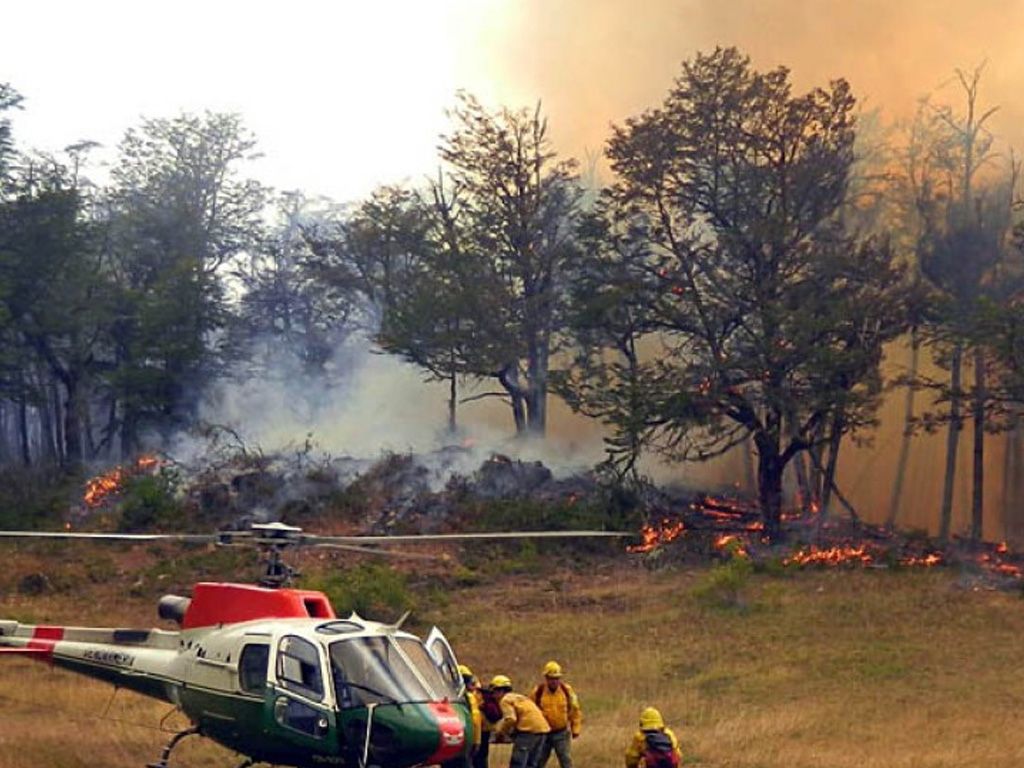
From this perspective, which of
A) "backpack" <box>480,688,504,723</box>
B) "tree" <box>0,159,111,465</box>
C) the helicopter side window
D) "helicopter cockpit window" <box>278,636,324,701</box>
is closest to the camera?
"helicopter cockpit window" <box>278,636,324,701</box>

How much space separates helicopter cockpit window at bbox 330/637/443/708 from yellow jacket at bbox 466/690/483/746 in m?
0.69

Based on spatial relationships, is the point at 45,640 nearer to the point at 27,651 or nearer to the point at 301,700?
the point at 27,651

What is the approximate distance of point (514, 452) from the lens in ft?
117

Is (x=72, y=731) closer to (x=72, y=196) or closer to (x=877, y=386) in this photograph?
(x=877, y=386)

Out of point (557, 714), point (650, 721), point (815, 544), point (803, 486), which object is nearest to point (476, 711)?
point (557, 714)

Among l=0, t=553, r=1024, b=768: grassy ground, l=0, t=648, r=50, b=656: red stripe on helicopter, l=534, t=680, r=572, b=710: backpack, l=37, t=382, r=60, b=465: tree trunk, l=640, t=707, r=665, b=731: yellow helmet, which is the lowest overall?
l=0, t=553, r=1024, b=768: grassy ground

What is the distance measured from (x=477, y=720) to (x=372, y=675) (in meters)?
1.44

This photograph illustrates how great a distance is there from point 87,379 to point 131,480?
23.8 feet

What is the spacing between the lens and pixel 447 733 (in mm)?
11641

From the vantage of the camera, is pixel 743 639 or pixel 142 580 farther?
pixel 142 580

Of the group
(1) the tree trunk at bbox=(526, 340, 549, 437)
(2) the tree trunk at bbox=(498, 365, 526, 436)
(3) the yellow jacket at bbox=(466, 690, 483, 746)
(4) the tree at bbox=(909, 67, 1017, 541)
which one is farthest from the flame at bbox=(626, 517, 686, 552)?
(3) the yellow jacket at bbox=(466, 690, 483, 746)

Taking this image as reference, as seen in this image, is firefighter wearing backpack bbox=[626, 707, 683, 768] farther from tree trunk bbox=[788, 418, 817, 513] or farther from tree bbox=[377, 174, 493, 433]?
tree bbox=[377, 174, 493, 433]

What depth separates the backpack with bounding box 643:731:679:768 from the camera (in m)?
10.9

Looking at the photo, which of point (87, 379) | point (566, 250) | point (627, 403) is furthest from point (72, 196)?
point (627, 403)
